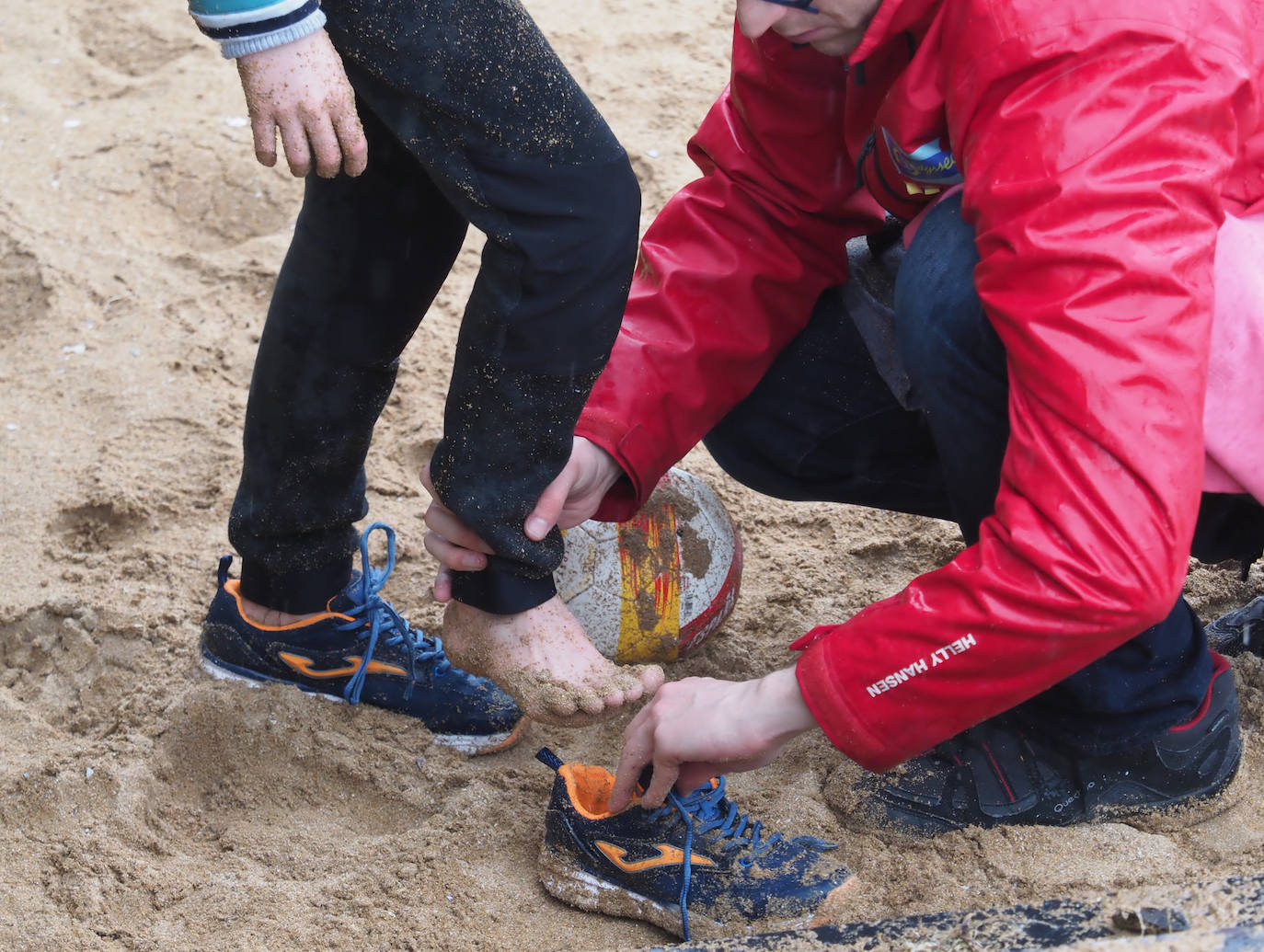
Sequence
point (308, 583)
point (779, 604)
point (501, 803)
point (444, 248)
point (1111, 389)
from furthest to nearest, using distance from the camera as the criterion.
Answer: point (779, 604)
point (308, 583)
point (501, 803)
point (444, 248)
point (1111, 389)

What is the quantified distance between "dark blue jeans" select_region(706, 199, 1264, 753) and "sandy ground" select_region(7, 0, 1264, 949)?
19 cm

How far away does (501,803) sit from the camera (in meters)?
1.96

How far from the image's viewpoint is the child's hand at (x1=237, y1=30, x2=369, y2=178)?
4.57 ft

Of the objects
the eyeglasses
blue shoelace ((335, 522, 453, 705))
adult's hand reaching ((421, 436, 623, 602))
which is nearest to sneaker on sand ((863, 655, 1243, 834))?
adult's hand reaching ((421, 436, 623, 602))

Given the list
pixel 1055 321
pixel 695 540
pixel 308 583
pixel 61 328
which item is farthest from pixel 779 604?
pixel 61 328

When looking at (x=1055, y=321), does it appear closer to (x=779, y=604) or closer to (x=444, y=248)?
(x=444, y=248)

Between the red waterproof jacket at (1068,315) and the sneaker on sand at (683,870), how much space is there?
14.1 inches

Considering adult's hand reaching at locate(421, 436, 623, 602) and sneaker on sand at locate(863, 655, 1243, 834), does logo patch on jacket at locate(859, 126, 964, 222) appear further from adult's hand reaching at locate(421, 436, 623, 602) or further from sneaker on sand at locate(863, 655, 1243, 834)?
sneaker on sand at locate(863, 655, 1243, 834)

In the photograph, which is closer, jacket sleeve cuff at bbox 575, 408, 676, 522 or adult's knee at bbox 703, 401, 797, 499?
jacket sleeve cuff at bbox 575, 408, 676, 522

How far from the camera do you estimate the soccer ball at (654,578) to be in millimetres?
2123

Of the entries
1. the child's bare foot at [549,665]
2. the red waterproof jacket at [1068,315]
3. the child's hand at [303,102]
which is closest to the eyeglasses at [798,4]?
the red waterproof jacket at [1068,315]

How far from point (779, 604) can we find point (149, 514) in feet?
4.15

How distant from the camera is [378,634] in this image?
2150 mm

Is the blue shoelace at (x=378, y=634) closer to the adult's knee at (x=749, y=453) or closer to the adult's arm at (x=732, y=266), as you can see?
the adult's arm at (x=732, y=266)
